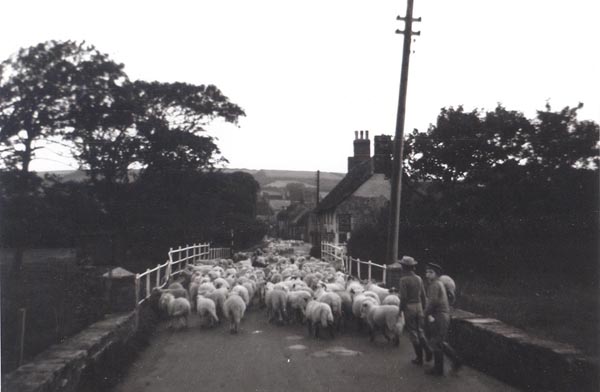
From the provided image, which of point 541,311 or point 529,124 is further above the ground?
point 529,124

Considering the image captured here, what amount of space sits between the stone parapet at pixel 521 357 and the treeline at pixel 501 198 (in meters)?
12.2

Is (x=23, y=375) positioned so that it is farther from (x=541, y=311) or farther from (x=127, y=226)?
(x=127, y=226)

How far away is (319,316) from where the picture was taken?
1057 cm

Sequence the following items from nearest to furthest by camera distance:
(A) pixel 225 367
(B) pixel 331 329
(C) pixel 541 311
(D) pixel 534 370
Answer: (D) pixel 534 370
(A) pixel 225 367
(B) pixel 331 329
(C) pixel 541 311

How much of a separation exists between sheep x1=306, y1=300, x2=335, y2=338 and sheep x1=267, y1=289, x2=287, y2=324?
1438 mm

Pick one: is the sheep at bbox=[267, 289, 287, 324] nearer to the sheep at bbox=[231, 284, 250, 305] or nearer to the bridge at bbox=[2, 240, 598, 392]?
the sheep at bbox=[231, 284, 250, 305]

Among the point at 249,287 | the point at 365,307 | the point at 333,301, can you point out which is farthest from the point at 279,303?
the point at 365,307

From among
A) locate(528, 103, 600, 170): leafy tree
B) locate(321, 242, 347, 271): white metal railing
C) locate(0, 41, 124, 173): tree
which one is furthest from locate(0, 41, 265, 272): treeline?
locate(528, 103, 600, 170): leafy tree

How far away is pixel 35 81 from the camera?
24578mm

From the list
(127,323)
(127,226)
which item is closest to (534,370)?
(127,323)

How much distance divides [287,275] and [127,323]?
7.01 metres

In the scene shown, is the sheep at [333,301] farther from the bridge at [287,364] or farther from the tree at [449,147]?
the tree at [449,147]

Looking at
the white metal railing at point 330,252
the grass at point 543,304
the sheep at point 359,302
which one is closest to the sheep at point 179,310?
the sheep at point 359,302

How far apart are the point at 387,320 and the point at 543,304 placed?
5.24 meters
